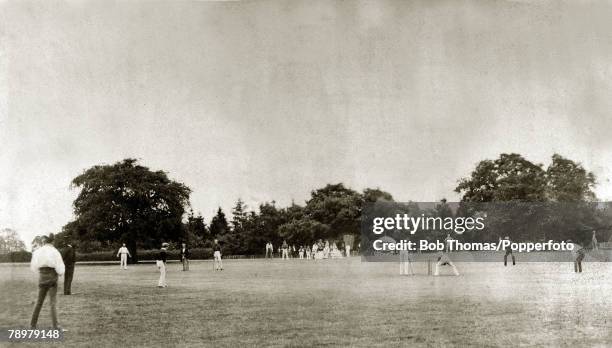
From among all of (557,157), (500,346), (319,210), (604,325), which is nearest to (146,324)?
(500,346)

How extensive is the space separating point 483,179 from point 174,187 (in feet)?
112

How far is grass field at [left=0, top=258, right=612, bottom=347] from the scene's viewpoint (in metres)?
11.4

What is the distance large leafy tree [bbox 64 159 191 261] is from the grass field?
40.2 m

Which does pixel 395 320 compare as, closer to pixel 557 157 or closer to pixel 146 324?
pixel 146 324

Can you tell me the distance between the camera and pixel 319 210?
89.4m

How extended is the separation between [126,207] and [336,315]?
2043 inches

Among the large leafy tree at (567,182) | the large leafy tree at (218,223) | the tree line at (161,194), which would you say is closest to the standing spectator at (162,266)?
the tree line at (161,194)

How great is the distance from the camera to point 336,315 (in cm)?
1433

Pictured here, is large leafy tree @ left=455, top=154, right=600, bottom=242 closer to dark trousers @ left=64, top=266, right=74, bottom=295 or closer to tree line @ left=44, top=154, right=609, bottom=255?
tree line @ left=44, top=154, right=609, bottom=255

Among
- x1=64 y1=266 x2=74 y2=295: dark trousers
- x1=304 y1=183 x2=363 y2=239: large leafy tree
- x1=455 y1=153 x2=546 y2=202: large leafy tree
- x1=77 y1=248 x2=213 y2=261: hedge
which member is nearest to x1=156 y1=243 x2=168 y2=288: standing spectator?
x1=64 y1=266 x2=74 y2=295: dark trousers

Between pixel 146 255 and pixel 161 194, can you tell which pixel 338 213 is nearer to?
pixel 146 255

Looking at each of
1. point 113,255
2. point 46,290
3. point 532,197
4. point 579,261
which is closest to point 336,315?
point 46,290

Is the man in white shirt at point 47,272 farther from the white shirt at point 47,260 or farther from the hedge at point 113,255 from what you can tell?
the hedge at point 113,255

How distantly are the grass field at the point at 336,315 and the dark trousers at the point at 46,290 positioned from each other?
680 mm
